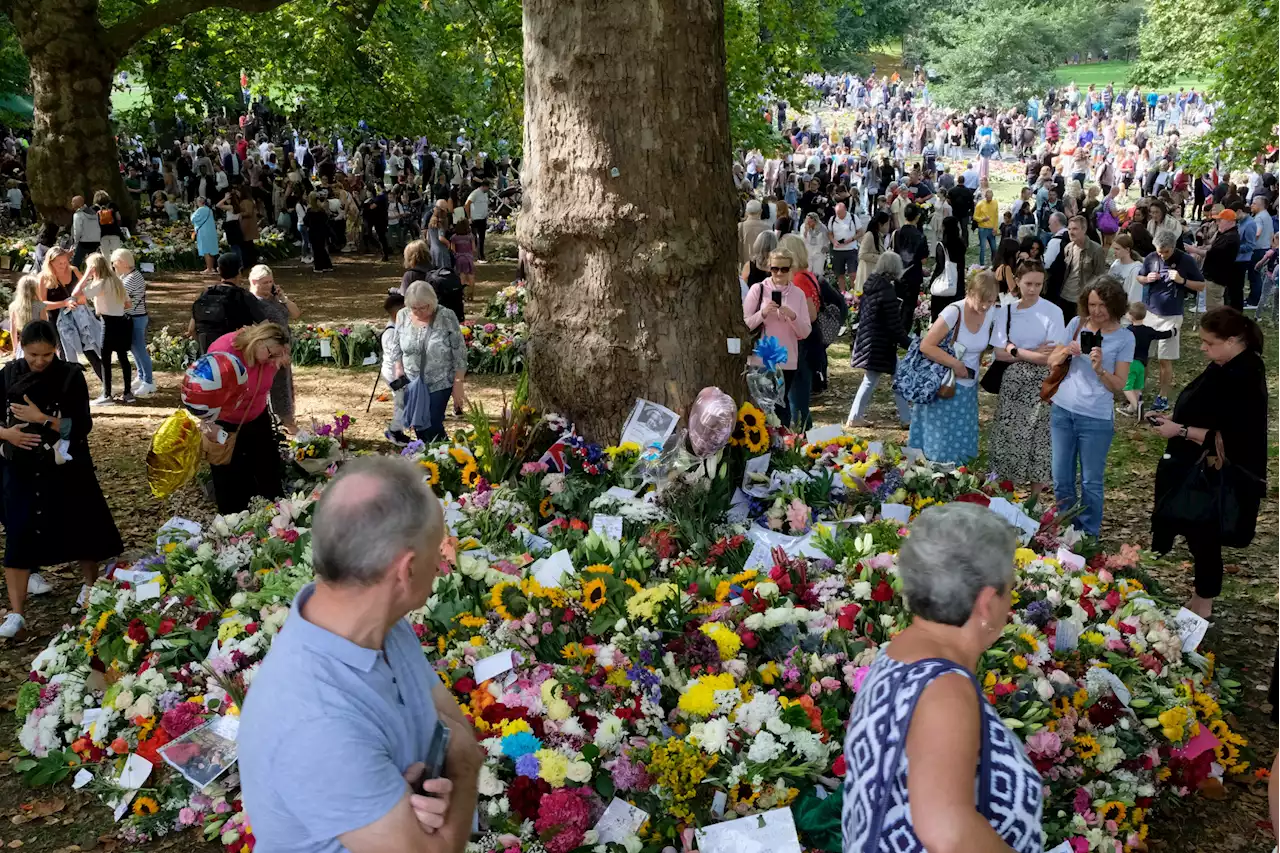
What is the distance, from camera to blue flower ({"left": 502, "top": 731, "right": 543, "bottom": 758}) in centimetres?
420

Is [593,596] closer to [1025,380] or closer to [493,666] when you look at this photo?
[493,666]

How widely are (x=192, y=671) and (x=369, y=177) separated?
25843 mm

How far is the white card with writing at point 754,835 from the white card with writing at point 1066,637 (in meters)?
1.79

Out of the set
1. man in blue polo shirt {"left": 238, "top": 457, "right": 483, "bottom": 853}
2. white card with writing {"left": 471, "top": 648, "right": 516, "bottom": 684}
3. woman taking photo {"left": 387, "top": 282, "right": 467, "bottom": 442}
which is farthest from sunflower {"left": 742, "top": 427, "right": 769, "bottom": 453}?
man in blue polo shirt {"left": 238, "top": 457, "right": 483, "bottom": 853}

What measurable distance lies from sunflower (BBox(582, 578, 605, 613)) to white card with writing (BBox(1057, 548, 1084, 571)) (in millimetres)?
2474

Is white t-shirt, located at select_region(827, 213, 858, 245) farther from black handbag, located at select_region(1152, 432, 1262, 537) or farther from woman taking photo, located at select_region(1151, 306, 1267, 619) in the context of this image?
black handbag, located at select_region(1152, 432, 1262, 537)

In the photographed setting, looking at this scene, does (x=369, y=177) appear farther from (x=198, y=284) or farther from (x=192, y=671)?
(x=192, y=671)

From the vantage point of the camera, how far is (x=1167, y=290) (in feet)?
38.3

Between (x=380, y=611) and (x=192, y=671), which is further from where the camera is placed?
(x=192, y=671)

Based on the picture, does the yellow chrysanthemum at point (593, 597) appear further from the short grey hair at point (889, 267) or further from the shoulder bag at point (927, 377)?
the short grey hair at point (889, 267)

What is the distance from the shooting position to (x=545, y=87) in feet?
20.9

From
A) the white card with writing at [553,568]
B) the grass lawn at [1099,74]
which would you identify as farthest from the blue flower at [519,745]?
the grass lawn at [1099,74]

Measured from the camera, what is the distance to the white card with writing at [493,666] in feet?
15.4

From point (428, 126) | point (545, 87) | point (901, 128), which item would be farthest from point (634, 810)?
point (901, 128)
